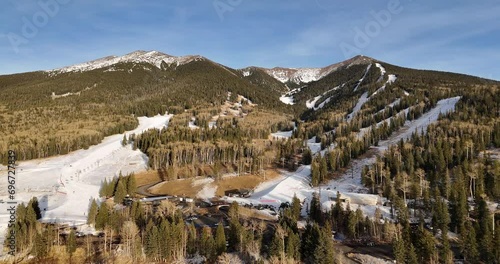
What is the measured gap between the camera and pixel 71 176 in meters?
128

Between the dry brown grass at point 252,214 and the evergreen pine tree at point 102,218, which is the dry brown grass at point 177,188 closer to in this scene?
the dry brown grass at point 252,214

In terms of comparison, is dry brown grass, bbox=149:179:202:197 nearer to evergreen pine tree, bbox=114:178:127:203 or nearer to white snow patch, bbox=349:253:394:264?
evergreen pine tree, bbox=114:178:127:203

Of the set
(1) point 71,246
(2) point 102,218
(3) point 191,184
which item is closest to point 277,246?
(1) point 71,246

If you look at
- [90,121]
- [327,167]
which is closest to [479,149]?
[327,167]

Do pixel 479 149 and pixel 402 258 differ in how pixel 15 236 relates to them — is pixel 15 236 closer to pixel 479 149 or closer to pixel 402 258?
pixel 402 258

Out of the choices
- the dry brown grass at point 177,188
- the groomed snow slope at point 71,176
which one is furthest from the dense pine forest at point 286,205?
the dry brown grass at point 177,188

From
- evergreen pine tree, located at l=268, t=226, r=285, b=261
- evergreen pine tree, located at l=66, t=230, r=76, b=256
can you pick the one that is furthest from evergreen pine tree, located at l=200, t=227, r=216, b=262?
evergreen pine tree, located at l=66, t=230, r=76, b=256

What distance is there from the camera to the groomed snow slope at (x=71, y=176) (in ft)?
300

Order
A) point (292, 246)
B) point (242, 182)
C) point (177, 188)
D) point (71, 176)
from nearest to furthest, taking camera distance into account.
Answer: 1. point (292, 246)
2. point (177, 188)
3. point (71, 176)
4. point (242, 182)

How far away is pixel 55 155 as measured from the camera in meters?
156

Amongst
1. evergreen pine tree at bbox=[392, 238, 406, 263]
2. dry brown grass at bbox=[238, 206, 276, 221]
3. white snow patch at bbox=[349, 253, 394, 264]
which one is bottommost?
white snow patch at bbox=[349, 253, 394, 264]

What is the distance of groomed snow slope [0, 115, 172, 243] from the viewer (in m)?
91.4

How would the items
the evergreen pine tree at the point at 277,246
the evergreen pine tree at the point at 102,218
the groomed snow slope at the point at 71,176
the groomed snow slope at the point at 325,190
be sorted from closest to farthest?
the evergreen pine tree at the point at 277,246, the evergreen pine tree at the point at 102,218, the groomed snow slope at the point at 71,176, the groomed snow slope at the point at 325,190

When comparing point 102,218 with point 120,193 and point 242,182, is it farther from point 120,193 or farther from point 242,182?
point 242,182
